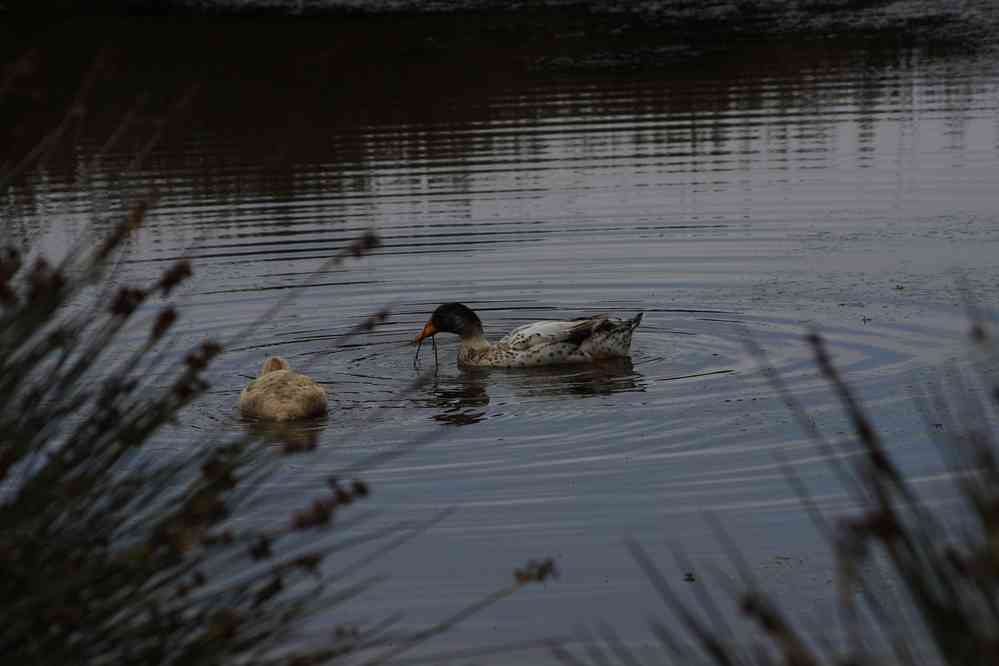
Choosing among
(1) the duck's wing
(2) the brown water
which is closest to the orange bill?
(2) the brown water

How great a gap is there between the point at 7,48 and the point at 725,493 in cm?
2683

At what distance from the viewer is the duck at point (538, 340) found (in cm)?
1194

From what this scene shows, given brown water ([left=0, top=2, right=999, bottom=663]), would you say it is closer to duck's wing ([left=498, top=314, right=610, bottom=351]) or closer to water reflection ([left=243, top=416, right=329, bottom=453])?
water reflection ([left=243, top=416, right=329, bottom=453])

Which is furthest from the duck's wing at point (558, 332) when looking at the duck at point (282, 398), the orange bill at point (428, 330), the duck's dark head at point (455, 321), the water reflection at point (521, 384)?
the duck at point (282, 398)

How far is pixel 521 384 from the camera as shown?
38.2 ft

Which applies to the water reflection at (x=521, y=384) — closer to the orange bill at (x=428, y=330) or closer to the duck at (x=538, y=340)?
the duck at (x=538, y=340)

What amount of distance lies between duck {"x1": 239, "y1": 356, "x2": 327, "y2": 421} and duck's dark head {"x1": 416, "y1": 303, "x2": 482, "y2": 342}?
1.76 metres

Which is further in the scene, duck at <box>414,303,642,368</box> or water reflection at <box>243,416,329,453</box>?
duck at <box>414,303,642,368</box>

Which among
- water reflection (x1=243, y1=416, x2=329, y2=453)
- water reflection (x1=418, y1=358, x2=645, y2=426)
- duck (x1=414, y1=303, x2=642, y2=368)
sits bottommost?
water reflection (x1=243, y1=416, x2=329, y2=453)

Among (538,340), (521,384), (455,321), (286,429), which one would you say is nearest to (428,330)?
(455,321)

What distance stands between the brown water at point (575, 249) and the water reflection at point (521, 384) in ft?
0.13

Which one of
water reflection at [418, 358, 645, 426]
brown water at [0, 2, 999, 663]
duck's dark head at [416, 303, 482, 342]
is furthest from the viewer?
duck's dark head at [416, 303, 482, 342]

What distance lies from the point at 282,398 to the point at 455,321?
2184 mm

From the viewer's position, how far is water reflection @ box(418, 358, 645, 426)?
10819mm
